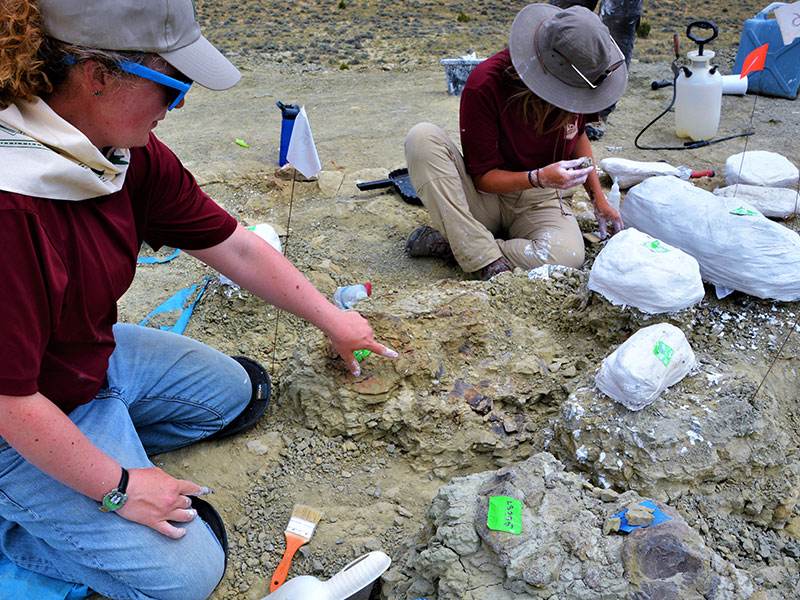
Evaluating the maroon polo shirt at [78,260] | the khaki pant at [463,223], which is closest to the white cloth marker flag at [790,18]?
the khaki pant at [463,223]

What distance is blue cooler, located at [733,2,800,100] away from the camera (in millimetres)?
5496

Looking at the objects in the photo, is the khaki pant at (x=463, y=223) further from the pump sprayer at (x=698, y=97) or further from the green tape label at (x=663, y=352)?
the pump sprayer at (x=698, y=97)

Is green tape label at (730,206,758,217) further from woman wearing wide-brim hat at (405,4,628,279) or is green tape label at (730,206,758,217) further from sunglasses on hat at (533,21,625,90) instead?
sunglasses on hat at (533,21,625,90)

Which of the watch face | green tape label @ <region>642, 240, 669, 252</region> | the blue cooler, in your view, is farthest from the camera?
the blue cooler

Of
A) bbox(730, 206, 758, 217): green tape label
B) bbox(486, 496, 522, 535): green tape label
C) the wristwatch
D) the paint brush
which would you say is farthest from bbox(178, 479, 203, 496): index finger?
bbox(730, 206, 758, 217): green tape label

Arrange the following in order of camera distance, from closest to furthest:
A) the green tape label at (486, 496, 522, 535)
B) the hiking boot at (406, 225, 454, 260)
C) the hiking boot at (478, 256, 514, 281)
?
the green tape label at (486, 496, 522, 535)
the hiking boot at (478, 256, 514, 281)
the hiking boot at (406, 225, 454, 260)

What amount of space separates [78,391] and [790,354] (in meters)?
2.31

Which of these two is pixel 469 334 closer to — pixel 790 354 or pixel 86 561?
pixel 790 354

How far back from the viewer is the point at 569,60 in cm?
247

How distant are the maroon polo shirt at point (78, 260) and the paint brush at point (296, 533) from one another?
66 cm

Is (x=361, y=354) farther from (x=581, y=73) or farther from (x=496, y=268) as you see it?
(x=581, y=73)

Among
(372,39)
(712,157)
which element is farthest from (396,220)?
(372,39)

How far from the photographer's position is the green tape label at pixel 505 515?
4.56 ft

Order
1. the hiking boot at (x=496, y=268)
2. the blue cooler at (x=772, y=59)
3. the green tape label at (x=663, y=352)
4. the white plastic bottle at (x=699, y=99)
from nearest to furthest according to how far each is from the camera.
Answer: the green tape label at (x=663, y=352) → the hiking boot at (x=496, y=268) → the white plastic bottle at (x=699, y=99) → the blue cooler at (x=772, y=59)
